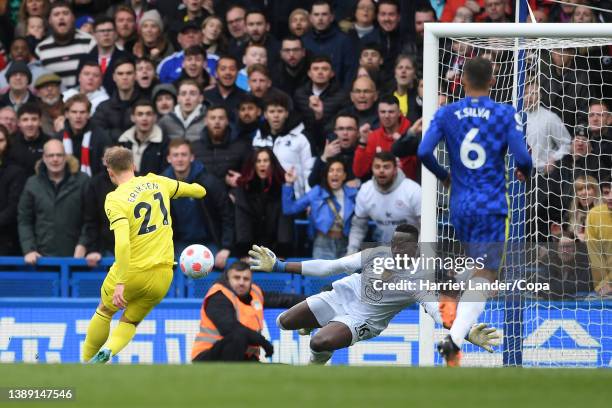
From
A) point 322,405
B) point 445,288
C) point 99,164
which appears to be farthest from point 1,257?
point 322,405

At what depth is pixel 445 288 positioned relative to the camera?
9.77m

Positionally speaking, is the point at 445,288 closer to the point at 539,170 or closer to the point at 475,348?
the point at 475,348

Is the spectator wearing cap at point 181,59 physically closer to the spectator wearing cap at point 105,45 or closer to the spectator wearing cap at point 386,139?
the spectator wearing cap at point 105,45

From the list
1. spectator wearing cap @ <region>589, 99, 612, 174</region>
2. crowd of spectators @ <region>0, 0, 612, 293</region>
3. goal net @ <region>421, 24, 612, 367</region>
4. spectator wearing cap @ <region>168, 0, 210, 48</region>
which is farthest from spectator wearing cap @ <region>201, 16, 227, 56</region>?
spectator wearing cap @ <region>589, 99, 612, 174</region>

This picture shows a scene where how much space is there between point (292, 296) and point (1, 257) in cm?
298

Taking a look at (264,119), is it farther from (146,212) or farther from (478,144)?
(478,144)

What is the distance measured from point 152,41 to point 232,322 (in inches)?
177

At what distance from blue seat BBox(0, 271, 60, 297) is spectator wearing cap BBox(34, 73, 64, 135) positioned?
2019 mm

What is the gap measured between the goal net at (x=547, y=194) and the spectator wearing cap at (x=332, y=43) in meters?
1.98

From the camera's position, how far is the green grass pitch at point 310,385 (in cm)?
652

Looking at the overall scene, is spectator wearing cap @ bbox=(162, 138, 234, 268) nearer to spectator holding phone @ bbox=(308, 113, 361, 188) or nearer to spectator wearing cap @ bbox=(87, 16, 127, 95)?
spectator holding phone @ bbox=(308, 113, 361, 188)

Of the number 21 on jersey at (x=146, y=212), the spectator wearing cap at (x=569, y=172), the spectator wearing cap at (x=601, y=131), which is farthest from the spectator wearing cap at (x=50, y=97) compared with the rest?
the spectator wearing cap at (x=601, y=131)

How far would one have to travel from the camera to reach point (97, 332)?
1034cm

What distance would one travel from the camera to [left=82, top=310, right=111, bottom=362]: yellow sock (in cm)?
1033
